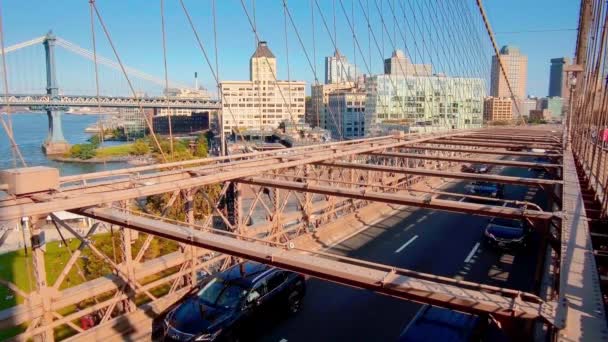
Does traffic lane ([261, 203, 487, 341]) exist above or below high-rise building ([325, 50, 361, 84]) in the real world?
below

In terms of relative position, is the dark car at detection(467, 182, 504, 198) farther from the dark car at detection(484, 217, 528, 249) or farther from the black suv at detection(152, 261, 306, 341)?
the black suv at detection(152, 261, 306, 341)

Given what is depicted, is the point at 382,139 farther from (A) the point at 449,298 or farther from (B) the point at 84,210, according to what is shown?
(A) the point at 449,298

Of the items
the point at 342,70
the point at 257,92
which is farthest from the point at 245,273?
the point at 342,70

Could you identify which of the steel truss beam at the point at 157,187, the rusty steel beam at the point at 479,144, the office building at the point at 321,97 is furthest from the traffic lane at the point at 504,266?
the office building at the point at 321,97

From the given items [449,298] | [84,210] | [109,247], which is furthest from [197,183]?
[109,247]

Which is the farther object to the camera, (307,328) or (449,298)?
(307,328)

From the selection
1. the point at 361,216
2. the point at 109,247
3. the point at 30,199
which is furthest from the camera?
the point at 109,247

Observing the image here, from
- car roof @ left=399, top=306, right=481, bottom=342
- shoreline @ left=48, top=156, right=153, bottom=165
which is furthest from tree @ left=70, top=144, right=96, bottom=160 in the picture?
car roof @ left=399, top=306, right=481, bottom=342
